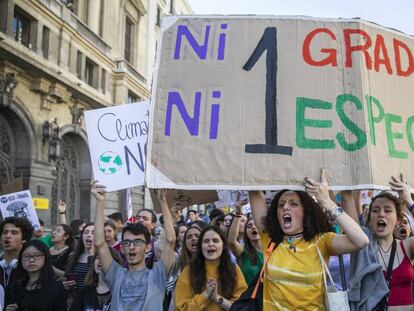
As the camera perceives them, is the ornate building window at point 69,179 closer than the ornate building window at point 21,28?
No

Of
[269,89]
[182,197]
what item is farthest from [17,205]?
[269,89]

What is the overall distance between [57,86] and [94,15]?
5102 mm

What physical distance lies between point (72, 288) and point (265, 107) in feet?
9.35

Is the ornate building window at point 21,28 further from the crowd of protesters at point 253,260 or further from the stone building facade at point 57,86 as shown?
the crowd of protesters at point 253,260

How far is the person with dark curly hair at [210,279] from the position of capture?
3.65 meters

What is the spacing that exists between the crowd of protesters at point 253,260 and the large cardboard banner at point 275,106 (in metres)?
0.21

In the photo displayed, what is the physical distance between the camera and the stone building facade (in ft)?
48.6

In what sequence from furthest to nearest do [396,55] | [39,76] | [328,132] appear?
[39,76] → [396,55] → [328,132]

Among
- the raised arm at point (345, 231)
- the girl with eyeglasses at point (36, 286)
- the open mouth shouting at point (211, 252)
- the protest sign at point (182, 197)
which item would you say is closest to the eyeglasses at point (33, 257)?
the girl with eyeglasses at point (36, 286)

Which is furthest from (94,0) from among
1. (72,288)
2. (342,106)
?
(342,106)

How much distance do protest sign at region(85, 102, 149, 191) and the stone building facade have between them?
10307 mm

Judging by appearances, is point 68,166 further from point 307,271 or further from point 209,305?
point 307,271

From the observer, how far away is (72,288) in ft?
15.7

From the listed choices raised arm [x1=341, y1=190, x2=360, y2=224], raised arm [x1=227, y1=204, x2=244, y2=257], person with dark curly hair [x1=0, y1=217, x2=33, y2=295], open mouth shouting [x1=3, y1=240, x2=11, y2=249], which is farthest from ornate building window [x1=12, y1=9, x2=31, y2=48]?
raised arm [x1=341, y1=190, x2=360, y2=224]
